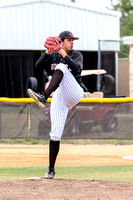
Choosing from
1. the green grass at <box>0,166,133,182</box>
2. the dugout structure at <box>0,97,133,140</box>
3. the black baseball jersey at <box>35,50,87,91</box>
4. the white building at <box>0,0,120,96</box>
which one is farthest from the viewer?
the white building at <box>0,0,120,96</box>

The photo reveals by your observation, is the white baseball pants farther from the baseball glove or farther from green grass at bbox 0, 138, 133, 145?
green grass at bbox 0, 138, 133, 145

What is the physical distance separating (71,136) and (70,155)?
240 centimetres

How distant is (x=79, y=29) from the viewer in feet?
77.4

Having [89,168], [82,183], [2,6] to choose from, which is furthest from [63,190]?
[2,6]

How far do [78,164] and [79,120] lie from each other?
3911 millimetres

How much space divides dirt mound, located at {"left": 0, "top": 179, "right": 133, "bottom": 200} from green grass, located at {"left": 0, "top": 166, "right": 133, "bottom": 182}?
1051 millimetres

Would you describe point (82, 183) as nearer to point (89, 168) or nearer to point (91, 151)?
point (89, 168)

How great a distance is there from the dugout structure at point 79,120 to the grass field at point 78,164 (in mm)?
440

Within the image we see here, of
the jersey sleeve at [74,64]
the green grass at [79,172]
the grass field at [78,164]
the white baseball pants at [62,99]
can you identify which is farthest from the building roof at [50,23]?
the white baseball pants at [62,99]

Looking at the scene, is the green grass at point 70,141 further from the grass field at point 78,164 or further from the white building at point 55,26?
the white building at point 55,26

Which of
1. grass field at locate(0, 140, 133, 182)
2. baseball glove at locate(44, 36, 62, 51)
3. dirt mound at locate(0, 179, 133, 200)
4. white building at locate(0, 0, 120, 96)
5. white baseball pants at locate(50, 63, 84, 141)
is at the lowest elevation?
grass field at locate(0, 140, 133, 182)

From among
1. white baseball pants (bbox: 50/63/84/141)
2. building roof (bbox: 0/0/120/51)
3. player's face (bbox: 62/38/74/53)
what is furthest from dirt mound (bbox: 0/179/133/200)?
building roof (bbox: 0/0/120/51)

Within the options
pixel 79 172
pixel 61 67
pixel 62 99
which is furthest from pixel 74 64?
pixel 79 172

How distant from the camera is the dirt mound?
4.71 meters
